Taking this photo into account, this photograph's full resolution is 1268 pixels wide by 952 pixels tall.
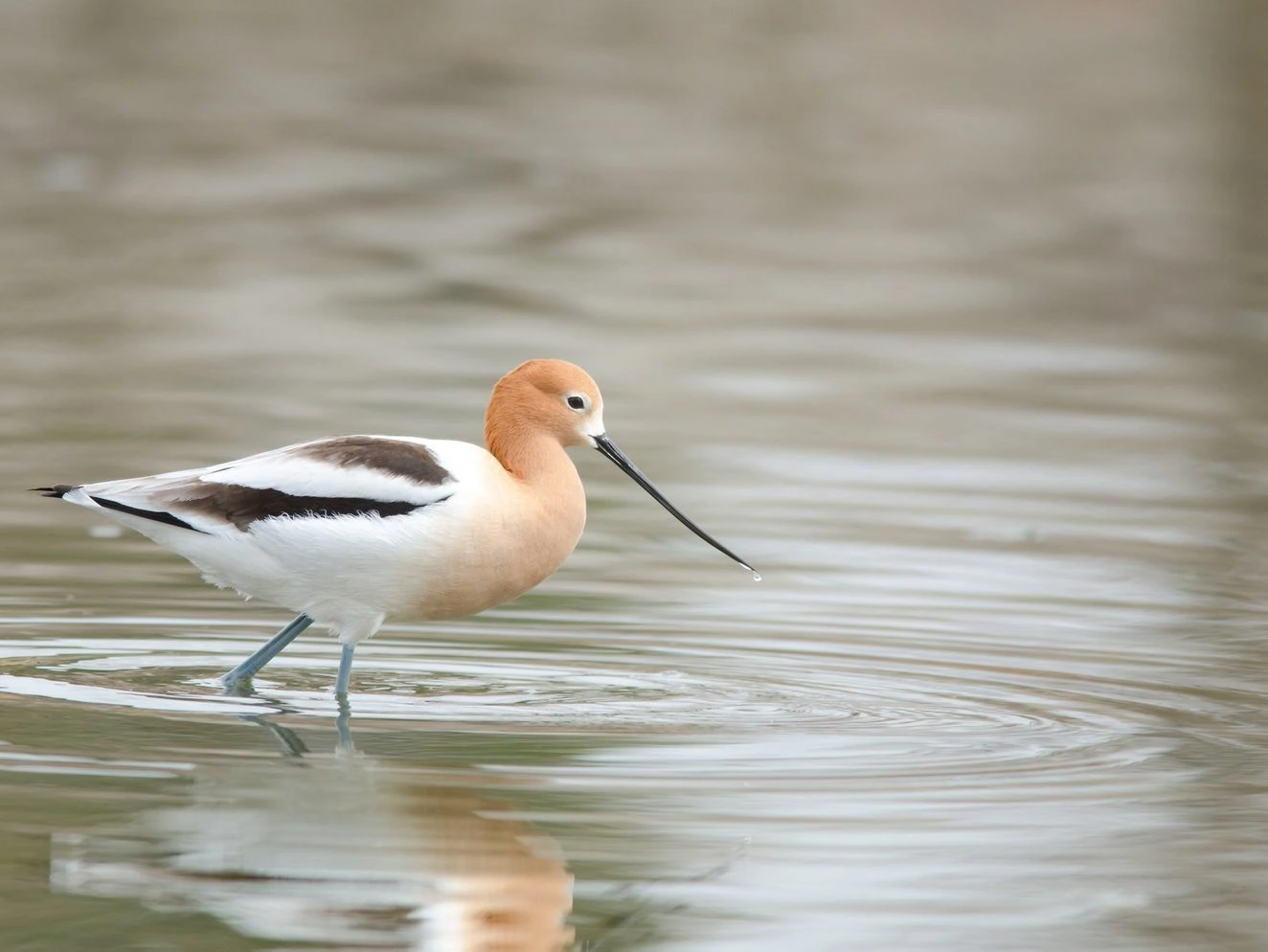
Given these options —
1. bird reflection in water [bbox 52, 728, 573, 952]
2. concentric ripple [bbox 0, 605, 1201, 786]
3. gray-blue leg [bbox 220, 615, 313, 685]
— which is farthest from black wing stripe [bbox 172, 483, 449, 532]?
bird reflection in water [bbox 52, 728, 573, 952]

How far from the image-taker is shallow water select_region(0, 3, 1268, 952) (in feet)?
21.0

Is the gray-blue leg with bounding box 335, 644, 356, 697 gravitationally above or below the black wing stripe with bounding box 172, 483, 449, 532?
below

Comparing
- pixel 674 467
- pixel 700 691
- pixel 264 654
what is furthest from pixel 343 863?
pixel 674 467

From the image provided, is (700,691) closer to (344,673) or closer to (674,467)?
(344,673)

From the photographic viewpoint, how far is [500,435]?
343 inches

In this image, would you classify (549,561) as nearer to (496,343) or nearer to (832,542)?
(832,542)

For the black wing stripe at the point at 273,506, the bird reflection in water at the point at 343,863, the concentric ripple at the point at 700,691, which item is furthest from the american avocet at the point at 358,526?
the bird reflection in water at the point at 343,863

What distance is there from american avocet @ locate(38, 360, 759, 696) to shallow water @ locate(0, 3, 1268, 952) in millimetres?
356

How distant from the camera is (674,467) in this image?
12945mm

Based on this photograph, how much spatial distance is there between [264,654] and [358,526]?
680 millimetres

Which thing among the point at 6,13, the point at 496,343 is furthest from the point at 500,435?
the point at 6,13

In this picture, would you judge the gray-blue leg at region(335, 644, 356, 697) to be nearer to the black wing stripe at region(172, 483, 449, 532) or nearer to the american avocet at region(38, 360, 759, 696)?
the american avocet at region(38, 360, 759, 696)

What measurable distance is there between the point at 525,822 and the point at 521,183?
1735 centimetres

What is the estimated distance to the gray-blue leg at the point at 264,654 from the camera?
27.7 feet
